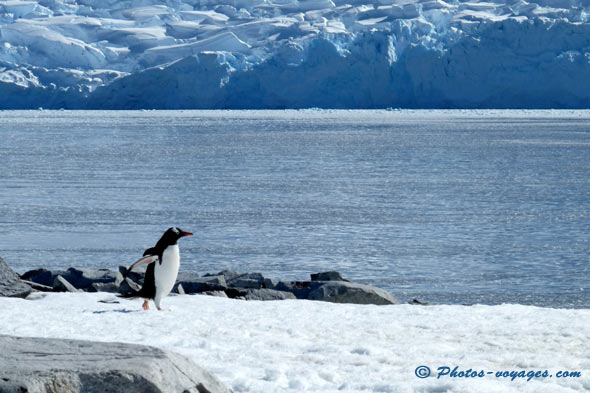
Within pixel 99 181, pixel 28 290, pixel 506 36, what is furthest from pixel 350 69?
pixel 28 290

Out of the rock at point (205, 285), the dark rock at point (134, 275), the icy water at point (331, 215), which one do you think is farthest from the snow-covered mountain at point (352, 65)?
the rock at point (205, 285)

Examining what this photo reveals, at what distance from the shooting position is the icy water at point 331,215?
10.4 meters

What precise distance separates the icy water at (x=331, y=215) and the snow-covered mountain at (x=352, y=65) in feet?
111

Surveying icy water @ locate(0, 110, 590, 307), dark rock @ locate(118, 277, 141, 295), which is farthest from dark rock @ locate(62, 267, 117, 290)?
icy water @ locate(0, 110, 590, 307)

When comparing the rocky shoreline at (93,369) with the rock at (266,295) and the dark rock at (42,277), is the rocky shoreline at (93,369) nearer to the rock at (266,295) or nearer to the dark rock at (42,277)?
the rock at (266,295)

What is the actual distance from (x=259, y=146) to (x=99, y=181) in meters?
14.8

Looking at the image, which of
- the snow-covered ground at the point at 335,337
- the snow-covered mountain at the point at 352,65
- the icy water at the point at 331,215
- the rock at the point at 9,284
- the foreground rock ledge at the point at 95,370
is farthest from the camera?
the snow-covered mountain at the point at 352,65

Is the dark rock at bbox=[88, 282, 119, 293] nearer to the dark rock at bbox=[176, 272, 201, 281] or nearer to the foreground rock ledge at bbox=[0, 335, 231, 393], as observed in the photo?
the dark rock at bbox=[176, 272, 201, 281]

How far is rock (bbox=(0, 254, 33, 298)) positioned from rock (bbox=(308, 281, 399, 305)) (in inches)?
85.9

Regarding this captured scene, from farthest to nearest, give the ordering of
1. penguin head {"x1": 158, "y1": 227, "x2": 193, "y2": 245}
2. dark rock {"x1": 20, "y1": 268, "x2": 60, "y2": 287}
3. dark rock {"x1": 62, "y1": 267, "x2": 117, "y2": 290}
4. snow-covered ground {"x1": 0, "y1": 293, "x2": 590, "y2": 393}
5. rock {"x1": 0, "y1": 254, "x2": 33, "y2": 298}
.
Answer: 1. dark rock {"x1": 20, "y1": 268, "x2": 60, "y2": 287}
2. dark rock {"x1": 62, "y1": 267, "x2": 117, "y2": 290}
3. rock {"x1": 0, "y1": 254, "x2": 33, "y2": 298}
4. penguin head {"x1": 158, "y1": 227, "x2": 193, "y2": 245}
5. snow-covered ground {"x1": 0, "y1": 293, "x2": 590, "y2": 393}

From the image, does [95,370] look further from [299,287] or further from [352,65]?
[352,65]

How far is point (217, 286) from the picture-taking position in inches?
311

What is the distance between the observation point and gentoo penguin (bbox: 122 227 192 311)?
609 cm

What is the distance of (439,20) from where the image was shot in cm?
7431
